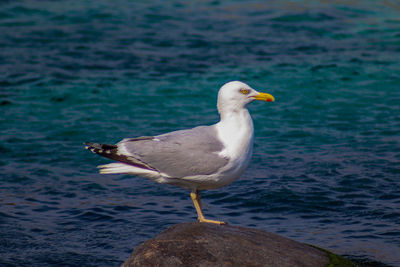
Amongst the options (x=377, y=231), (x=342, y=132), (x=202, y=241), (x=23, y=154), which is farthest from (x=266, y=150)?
(x=202, y=241)

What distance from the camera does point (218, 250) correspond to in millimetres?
5395

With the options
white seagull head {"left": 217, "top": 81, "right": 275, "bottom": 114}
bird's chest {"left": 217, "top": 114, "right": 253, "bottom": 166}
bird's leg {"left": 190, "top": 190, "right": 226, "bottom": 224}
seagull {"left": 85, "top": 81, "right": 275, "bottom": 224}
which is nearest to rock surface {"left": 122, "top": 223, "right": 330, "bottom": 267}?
bird's leg {"left": 190, "top": 190, "right": 226, "bottom": 224}

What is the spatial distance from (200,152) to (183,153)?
0.17m

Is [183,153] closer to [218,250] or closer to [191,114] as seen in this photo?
[218,250]

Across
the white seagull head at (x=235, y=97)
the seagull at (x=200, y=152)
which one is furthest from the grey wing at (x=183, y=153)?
the white seagull head at (x=235, y=97)

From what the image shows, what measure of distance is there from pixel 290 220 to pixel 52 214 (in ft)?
9.65

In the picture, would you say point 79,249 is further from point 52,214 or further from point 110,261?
point 52,214

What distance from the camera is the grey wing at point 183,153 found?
5965mm

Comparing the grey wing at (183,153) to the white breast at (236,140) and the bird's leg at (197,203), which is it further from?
the bird's leg at (197,203)

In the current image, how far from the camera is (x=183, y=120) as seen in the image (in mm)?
11609

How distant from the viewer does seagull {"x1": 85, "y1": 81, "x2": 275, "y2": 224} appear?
234 inches

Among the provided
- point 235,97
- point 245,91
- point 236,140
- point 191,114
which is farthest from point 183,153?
point 191,114

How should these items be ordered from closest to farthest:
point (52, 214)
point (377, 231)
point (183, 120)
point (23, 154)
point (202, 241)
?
point (202, 241)
point (377, 231)
point (52, 214)
point (23, 154)
point (183, 120)

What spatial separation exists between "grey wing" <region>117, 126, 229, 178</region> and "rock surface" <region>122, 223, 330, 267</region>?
1.82 feet
